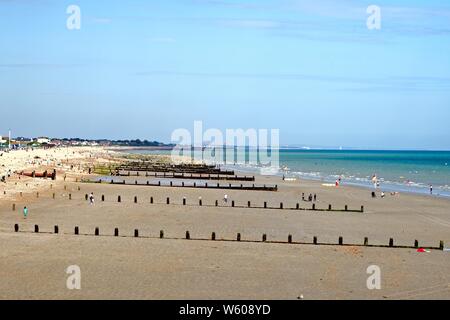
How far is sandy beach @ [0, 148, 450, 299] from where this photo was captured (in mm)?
20594

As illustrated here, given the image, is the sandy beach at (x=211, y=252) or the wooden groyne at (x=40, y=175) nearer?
the sandy beach at (x=211, y=252)

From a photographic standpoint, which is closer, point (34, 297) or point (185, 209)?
point (34, 297)

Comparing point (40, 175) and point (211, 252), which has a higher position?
point (40, 175)

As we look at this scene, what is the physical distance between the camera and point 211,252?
26781 mm

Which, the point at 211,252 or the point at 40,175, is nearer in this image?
the point at 211,252

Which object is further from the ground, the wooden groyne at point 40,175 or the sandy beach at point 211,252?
the wooden groyne at point 40,175

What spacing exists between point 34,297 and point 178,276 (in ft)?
18.0

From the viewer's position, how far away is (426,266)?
2536 centimetres

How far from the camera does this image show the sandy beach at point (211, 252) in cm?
2059

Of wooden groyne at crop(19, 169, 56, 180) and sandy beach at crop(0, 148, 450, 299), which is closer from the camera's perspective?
sandy beach at crop(0, 148, 450, 299)

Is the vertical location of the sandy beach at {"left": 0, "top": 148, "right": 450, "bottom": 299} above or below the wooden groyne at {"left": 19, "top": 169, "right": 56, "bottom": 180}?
below
